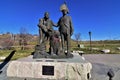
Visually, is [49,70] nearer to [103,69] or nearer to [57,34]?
[57,34]

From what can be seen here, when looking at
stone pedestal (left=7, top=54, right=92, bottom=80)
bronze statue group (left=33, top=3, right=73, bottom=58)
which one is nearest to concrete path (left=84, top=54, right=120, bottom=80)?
stone pedestal (left=7, top=54, right=92, bottom=80)

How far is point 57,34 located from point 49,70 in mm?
2266

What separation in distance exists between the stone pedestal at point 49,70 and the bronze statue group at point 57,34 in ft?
4.73

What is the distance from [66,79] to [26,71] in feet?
5.05

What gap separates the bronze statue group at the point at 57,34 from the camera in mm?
9156

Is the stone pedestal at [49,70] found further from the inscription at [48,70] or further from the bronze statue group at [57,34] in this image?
the bronze statue group at [57,34]

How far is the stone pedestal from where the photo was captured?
7.33 meters

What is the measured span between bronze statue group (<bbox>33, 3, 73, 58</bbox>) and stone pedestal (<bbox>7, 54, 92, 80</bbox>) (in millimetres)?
1443

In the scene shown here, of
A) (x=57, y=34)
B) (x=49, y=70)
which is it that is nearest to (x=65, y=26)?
(x=57, y=34)

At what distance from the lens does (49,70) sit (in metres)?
7.51

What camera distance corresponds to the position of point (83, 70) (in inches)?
286

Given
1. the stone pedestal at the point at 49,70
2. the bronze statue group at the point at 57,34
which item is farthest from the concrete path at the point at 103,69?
the bronze statue group at the point at 57,34

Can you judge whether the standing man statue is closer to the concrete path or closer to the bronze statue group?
the bronze statue group

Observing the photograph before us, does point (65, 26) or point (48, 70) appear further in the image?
point (65, 26)
